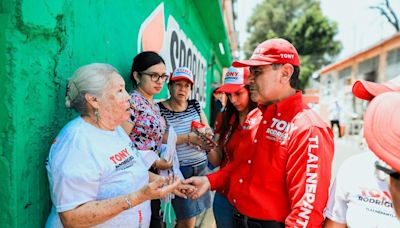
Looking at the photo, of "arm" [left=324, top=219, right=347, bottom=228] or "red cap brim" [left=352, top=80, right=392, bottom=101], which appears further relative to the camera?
"arm" [left=324, top=219, right=347, bottom=228]

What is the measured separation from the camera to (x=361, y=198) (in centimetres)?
142

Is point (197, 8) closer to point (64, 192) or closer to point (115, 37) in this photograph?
point (115, 37)

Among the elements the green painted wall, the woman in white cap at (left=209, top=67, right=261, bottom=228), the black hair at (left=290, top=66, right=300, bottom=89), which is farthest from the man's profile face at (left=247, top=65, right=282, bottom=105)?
the green painted wall

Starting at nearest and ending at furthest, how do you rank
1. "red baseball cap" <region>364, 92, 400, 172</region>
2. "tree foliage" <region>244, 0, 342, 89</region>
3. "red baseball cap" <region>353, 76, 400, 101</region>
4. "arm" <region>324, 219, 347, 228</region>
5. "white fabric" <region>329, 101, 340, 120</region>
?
"red baseball cap" <region>364, 92, 400, 172</region> < "red baseball cap" <region>353, 76, 400, 101</region> < "arm" <region>324, 219, 347, 228</region> < "white fabric" <region>329, 101, 340, 120</region> < "tree foliage" <region>244, 0, 342, 89</region>

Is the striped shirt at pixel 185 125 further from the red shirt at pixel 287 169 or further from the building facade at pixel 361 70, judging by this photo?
the building facade at pixel 361 70

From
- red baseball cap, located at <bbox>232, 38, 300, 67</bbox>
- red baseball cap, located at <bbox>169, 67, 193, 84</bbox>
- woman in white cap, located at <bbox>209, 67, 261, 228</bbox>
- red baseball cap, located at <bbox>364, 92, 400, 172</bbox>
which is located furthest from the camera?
red baseball cap, located at <bbox>169, 67, 193, 84</bbox>

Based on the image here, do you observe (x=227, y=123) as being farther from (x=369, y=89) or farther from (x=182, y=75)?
(x=369, y=89)

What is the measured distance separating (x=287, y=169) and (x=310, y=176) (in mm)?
159

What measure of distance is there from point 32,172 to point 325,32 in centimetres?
4395

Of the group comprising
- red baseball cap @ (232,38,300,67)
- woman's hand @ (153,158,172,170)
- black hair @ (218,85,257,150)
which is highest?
red baseball cap @ (232,38,300,67)

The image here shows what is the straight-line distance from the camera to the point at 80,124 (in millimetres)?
1522

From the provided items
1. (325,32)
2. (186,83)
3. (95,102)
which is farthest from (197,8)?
(325,32)

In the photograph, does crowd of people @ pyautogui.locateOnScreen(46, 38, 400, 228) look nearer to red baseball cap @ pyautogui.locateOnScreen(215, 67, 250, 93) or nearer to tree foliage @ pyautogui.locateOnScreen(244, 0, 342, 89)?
red baseball cap @ pyautogui.locateOnScreen(215, 67, 250, 93)

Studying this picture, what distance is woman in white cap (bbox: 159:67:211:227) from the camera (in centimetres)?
315
